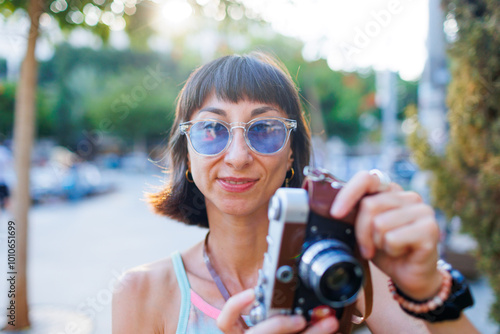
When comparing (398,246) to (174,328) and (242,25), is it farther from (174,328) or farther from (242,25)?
(242,25)

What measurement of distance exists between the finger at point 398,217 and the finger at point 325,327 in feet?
0.88

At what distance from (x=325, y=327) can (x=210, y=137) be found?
791 millimetres

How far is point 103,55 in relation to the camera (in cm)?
3447

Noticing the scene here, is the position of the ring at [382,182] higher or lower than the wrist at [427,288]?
higher

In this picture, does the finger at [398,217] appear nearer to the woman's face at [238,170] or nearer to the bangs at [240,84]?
the woman's face at [238,170]

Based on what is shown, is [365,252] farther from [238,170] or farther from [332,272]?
[238,170]

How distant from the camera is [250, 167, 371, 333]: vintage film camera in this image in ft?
3.33

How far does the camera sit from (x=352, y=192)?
1026mm

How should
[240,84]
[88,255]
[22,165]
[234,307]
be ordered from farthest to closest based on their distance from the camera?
[88,255]
[22,165]
[240,84]
[234,307]

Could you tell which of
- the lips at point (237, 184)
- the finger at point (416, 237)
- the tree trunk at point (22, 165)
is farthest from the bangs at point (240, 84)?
the tree trunk at point (22, 165)

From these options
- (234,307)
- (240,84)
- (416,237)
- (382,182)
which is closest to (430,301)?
(416,237)

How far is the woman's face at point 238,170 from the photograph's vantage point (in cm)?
145

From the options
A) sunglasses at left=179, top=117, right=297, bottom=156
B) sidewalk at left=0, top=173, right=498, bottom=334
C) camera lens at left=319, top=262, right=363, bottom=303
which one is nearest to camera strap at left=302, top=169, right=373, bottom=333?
camera lens at left=319, top=262, right=363, bottom=303

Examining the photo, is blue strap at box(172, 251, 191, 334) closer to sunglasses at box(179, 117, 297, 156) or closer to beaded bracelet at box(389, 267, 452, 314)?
sunglasses at box(179, 117, 297, 156)
